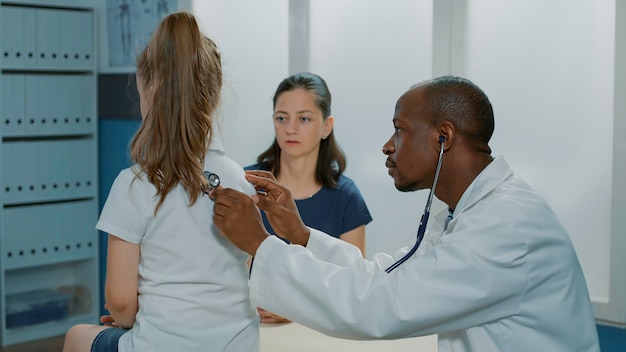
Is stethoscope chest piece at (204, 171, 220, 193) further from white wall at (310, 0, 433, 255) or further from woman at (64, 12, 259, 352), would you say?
white wall at (310, 0, 433, 255)

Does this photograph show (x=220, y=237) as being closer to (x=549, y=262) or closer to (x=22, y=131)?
(x=549, y=262)

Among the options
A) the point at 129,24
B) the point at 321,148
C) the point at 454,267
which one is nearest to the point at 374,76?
the point at 321,148

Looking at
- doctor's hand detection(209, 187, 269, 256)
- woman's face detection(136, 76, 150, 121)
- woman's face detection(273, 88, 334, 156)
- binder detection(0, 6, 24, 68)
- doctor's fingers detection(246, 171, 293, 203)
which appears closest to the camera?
doctor's hand detection(209, 187, 269, 256)

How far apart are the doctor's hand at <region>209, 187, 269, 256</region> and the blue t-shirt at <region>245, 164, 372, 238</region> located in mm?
1146

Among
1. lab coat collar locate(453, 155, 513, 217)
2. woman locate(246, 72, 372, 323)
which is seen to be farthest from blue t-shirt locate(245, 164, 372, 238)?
lab coat collar locate(453, 155, 513, 217)

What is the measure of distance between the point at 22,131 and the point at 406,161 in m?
2.83

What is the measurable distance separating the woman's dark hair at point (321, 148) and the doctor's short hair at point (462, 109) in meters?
1.15

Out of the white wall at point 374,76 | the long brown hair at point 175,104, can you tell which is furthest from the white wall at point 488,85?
the long brown hair at point 175,104

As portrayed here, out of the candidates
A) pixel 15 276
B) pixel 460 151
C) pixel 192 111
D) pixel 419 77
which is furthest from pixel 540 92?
pixel 15 276

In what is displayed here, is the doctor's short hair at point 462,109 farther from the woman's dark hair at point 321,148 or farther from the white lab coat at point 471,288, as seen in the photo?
the woman's dark hair at point 321,148

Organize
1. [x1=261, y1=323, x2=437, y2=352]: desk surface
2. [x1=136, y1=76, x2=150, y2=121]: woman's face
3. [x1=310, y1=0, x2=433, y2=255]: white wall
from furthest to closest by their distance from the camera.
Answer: [x1=310, y1=0, x2=433, y2=255]: white wall → [x1=261, y1=323, x2=437, y2=352]: desk surface → [x1=136, y1=76, x2=150, y2=121]: woman's face

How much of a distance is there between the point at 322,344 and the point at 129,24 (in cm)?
243

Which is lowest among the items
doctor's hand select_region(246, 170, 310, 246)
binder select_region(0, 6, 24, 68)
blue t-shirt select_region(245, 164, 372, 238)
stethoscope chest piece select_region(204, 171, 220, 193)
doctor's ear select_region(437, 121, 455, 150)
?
blue t-shirt select_region(245, 164, 372, 238)

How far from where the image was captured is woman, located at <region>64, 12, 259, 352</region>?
1.51 m
